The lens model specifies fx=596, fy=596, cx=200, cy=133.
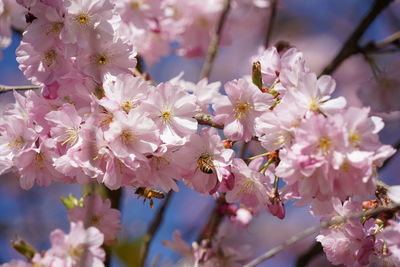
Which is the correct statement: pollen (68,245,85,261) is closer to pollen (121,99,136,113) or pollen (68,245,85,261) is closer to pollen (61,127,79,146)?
pollen (61,127,79,146)

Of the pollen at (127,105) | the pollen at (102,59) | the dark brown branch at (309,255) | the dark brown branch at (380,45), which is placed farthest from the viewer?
the dark brown branch at (309,255)

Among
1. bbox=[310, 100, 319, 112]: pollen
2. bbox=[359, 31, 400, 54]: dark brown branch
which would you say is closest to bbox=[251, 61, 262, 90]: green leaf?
bbox=[310, 100, 319, 112]: pollen

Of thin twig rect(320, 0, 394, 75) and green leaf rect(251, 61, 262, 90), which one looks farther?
thin twig rect(320, 0, 394, 75)

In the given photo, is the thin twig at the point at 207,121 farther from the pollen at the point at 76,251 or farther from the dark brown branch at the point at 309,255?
the dark brown branch at the point at 309,255

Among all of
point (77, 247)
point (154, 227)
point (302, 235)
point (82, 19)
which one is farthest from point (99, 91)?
point (154, 227)

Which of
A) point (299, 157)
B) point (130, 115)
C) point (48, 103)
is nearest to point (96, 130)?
point (130, 115)

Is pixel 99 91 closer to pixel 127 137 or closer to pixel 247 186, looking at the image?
pixel 127 137

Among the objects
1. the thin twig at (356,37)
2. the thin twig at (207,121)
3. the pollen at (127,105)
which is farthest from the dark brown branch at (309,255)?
the pollen at (127,105)
